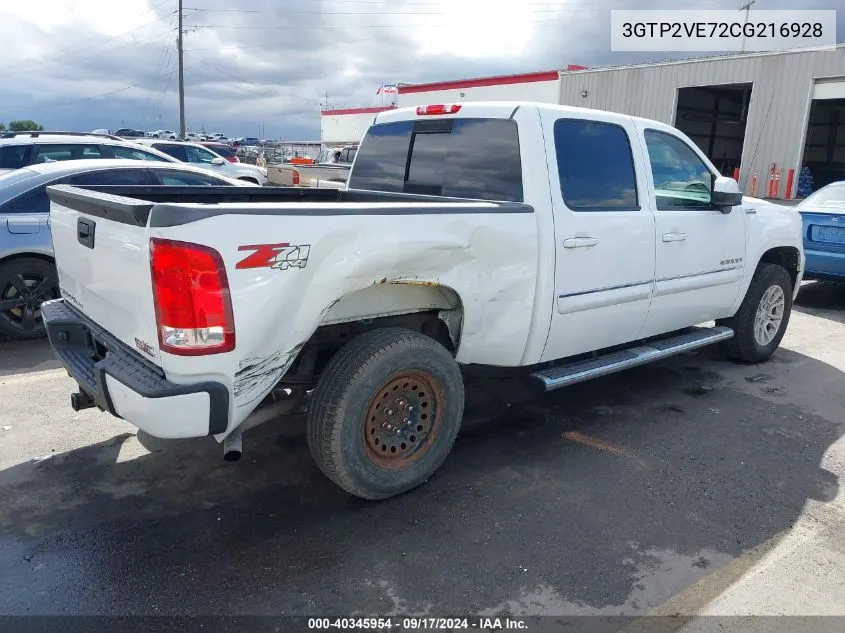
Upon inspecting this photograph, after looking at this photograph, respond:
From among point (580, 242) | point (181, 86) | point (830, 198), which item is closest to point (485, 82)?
point (181, 86)

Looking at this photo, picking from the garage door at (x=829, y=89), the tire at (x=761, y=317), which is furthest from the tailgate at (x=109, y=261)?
the garage door at (x=829, y=89)

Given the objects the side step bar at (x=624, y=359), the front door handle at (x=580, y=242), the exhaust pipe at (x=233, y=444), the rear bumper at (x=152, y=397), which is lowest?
the exhaust pipe at (x=233, y=444)

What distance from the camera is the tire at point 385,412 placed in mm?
3162

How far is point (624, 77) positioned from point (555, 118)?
75.6ft

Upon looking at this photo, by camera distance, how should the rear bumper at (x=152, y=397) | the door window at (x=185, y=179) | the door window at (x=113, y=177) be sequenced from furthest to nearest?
the door window at (x=185, y=179), the door window at (x=113, y=177), the rear bumper at (x=152, y=397)

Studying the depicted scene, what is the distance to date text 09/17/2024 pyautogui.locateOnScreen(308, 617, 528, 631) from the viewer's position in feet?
8.47

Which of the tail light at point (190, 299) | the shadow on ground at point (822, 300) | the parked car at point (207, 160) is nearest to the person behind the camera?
the tail light at point (190, 299)

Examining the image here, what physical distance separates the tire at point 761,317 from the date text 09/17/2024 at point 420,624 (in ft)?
13.2

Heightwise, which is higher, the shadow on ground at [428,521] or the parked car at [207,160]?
the parked car at [207,160]

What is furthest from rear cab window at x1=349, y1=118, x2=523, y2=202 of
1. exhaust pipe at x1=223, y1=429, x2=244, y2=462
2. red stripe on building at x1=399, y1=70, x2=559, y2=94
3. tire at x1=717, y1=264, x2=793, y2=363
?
red stripe on building at x1=399, y1=70, x2=559, y2=94

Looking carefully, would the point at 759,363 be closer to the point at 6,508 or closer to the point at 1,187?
the point at 6,508

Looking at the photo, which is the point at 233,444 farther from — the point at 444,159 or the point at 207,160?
the point at 207,160

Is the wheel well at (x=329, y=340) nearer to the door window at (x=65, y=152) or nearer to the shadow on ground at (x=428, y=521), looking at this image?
the shadow on ground at (x=428, y=521)

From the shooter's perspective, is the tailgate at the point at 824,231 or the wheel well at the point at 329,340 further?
the tailgate at the point at 824,231
